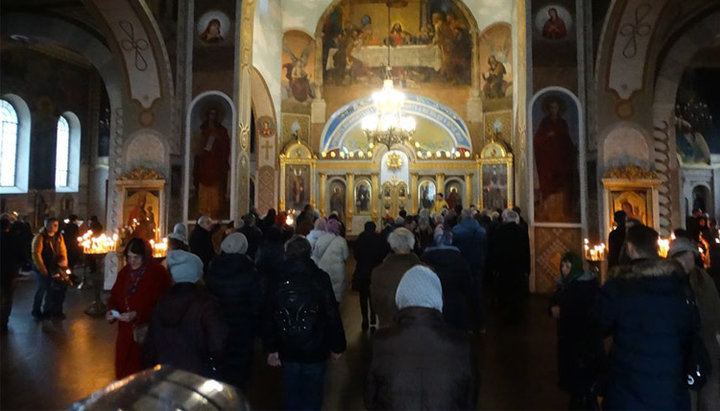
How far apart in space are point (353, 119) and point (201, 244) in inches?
559

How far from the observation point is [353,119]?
20.1 m

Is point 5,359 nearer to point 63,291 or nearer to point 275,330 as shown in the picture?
point 63,291

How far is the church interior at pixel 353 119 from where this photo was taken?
8992 mm

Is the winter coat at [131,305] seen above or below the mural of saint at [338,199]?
below

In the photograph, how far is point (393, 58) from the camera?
Result: 65.0ft

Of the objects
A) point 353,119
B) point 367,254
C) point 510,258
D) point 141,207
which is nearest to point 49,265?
point 141,207

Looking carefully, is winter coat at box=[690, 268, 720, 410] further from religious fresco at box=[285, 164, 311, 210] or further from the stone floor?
religious fresco at box=[285, 164, 311, 210]

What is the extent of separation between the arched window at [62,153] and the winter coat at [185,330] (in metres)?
18.4

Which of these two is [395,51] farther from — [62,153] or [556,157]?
[62,153]

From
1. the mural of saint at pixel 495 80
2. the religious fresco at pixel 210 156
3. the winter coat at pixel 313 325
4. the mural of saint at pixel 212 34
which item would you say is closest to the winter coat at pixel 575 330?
the winter coat at pixel 313 325

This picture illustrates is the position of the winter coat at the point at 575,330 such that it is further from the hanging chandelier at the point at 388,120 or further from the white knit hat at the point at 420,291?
the hanging chandelier at the point at 388,120

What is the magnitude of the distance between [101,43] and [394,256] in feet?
33.9

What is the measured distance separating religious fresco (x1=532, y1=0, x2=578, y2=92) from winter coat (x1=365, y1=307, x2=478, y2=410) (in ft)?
28.5

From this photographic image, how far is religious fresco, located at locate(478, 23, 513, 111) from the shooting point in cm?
1820
